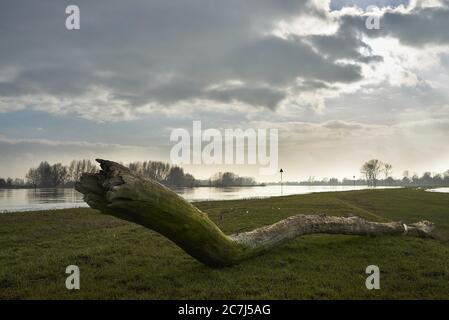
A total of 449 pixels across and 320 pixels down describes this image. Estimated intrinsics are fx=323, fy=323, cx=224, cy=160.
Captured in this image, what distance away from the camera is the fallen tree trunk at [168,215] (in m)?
7.48

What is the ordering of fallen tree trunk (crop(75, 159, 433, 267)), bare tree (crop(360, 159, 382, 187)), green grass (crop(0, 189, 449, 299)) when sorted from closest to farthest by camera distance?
fallen tree trunk (crop(75, 159, 433, 267)) < green grass (crop(0, 189, 449, 299)) < bare tree (crop(360, 159, 382, 187))

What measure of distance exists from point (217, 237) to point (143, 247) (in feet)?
16.8

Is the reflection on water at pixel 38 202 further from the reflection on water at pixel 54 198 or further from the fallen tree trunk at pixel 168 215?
the fallen tree trunk at pixel 168 215

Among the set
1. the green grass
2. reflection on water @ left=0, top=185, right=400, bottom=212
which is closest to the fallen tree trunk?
the green grass

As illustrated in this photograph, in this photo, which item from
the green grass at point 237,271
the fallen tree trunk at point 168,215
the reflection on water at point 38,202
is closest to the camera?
the fallen tree trunk at point 168,215

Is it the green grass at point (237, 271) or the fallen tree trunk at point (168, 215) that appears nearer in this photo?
the fallen tree trunk at point (168, 215)

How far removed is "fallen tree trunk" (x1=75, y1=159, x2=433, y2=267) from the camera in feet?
24.6

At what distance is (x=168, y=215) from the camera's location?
8203 millimetres

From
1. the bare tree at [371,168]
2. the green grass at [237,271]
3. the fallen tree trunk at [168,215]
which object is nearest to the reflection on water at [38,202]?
the green grass at [237,271]

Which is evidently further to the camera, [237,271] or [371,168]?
[371,168]

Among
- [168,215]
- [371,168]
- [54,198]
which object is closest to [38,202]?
[54,198]

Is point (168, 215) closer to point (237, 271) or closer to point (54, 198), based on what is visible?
point (237, 271)

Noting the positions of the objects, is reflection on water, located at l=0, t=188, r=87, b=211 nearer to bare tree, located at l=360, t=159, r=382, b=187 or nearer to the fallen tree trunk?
the fallen tree trunk
